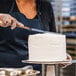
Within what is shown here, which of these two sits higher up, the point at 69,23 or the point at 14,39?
the point at 69,23

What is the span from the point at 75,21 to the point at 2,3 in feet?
8.35

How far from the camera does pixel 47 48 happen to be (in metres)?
1.06

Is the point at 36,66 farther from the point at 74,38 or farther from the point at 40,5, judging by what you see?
the point at 74,38

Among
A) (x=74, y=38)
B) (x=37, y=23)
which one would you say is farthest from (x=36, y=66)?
(x=74, y=38)

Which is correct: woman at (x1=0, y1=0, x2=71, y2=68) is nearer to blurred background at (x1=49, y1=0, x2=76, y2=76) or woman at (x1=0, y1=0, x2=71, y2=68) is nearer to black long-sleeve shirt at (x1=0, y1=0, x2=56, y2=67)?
black long-sleeve shirt at (x1=0, y1=0, x2=56, y2=67)

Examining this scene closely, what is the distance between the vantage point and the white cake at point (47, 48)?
106 centimetres

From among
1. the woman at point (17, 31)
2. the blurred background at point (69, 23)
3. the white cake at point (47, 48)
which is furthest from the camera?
the blurred background at point (69, 23)

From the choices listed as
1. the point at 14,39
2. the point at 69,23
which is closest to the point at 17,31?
the point at 14,39

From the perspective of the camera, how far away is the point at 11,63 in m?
1.38

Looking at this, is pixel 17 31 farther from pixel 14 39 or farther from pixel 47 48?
pixel 47 48

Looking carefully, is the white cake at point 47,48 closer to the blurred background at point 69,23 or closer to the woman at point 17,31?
the woman at point 17,31

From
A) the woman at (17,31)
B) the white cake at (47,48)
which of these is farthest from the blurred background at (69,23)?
the white cake at (47,48)

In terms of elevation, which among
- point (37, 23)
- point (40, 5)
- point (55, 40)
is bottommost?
point (55, 40)

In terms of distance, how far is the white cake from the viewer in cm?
106
